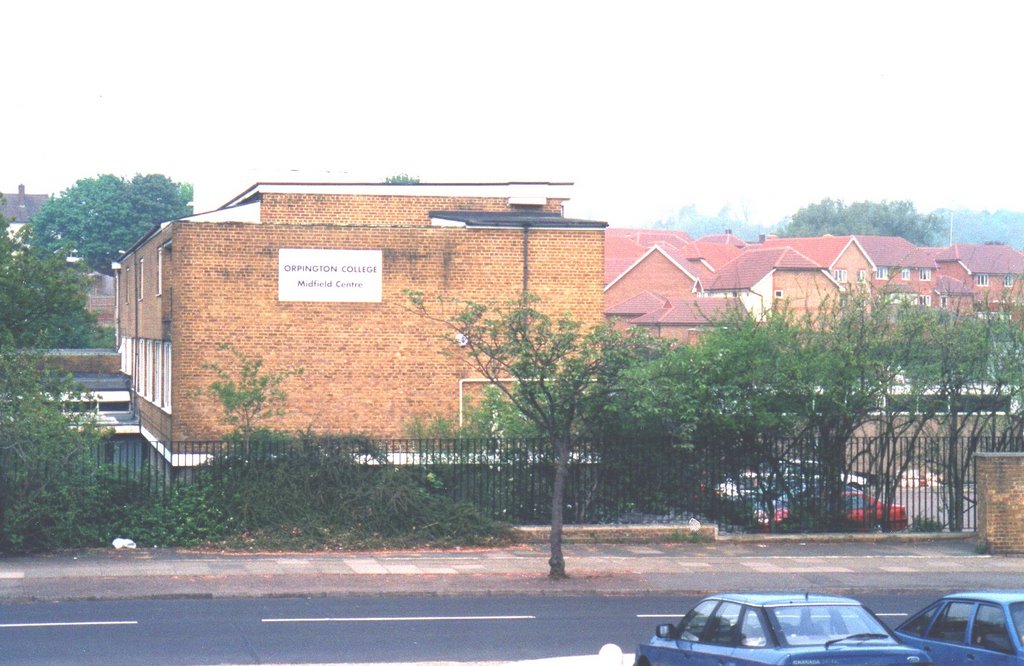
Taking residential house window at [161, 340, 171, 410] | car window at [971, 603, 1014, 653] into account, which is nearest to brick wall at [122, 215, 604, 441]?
residential house window at [161, 340, 171, 410]

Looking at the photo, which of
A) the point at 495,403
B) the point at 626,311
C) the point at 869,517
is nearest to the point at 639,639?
the point at 495,403

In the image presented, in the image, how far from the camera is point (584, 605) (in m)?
18.1

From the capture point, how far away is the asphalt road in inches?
546

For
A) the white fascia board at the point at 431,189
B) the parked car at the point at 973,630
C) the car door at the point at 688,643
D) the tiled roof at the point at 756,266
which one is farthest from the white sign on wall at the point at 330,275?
the tiled roof at the point at 756,266

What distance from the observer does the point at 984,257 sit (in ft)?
430

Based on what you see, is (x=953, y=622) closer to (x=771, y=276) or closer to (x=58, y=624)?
(x=58, y=624)

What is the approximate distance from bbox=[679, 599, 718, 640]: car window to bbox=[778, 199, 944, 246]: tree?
489 feet

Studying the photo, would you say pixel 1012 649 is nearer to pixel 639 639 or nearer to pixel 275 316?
pixel 639 639

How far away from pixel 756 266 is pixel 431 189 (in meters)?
73.4

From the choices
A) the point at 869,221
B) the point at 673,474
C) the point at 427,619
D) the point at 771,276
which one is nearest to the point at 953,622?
the point at 427,619

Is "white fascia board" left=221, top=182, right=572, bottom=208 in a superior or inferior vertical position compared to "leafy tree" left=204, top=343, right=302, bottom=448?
superior

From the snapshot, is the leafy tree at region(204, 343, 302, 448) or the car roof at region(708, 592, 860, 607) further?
the leafy tree at region(204, 343, 302, 448)

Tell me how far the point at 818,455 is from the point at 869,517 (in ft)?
6.04

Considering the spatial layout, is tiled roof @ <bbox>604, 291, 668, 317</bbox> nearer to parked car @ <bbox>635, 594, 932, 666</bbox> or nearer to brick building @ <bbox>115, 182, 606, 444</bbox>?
brick building @ <bbox>115, 182, 606, 444</bbox>
